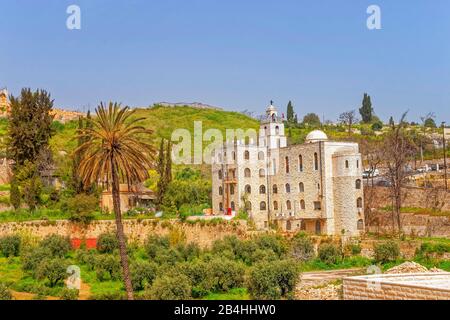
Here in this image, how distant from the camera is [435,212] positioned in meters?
49.5

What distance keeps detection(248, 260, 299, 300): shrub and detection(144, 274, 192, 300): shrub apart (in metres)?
3.43

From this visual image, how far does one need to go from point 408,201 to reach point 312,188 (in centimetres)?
1196

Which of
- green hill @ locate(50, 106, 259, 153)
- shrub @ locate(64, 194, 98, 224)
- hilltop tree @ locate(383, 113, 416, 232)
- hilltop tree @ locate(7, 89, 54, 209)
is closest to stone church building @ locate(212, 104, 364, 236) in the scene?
hilltop tree @ locate(383, 113, 416, 232)

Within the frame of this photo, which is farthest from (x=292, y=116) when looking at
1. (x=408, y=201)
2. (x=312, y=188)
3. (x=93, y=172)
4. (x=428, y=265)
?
(x=93, y=172)

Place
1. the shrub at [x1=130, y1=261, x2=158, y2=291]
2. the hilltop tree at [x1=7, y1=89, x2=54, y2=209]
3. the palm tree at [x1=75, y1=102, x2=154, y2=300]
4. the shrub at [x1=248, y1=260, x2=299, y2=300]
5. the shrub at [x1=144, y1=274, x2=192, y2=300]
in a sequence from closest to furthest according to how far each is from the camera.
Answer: the palm tree at [x1=75, y1=102, x2=154, y2=300] < the shrub at [x1=144, y1=274, x2=192, y2=300] < the shrub at [x1=248, y1=260, x2=299, y2=300] < the shrub at [x1=130, y1=261, x2=158, y2=291] < the hilltop tree at [x1=7, y1=89, x2=54, y2=209]

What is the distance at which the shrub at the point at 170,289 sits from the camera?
28016mm

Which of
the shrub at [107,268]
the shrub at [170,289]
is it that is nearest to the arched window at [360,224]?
the shrub at [107,268]

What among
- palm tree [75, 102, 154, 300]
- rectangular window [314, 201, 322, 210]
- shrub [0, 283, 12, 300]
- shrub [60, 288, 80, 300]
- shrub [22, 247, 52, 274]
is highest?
palm tree [75, 102, 154, 300]

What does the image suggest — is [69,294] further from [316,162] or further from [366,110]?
[366,110]

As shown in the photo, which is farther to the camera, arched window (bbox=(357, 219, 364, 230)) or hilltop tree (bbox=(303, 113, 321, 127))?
hilltop tree (bbox=(303, 113, 321, 127))

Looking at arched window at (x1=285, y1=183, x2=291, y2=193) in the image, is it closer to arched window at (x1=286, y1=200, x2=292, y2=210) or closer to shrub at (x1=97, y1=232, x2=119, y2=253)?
arched window at (x1=286, y1=200, x2=292, y2=210)

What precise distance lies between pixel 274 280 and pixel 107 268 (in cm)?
1052

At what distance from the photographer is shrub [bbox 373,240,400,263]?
39156 mm
